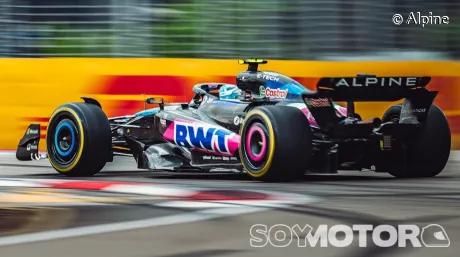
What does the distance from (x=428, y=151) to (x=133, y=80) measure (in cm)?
468

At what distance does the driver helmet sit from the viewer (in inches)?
401

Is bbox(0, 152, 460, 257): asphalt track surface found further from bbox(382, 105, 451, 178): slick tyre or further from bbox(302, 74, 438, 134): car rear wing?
bbox(302, 74, 438, 134): car rear wing

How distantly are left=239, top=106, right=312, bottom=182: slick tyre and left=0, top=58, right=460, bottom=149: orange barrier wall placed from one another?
4.09 meters

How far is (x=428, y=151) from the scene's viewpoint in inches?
387

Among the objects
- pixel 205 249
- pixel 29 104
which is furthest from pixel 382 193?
pixel 29 104

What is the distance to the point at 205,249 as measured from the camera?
5406 mm

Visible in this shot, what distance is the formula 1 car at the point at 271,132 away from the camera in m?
9.11

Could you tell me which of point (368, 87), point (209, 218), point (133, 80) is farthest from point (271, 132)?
point (133, 80)

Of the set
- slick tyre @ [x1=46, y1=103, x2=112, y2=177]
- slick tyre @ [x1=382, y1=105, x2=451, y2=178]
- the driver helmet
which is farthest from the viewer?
slick tyre @ [x1=46, y1=103, x2=112, y2=177]

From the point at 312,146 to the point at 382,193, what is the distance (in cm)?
113
